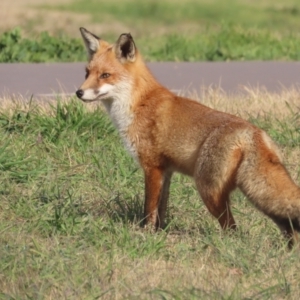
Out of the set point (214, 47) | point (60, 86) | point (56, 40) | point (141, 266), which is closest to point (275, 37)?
point (214, 47)

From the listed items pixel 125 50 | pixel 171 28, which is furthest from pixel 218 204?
pixel 171 28

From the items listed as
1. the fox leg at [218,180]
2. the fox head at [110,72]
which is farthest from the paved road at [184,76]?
the fox leg at [218,180]

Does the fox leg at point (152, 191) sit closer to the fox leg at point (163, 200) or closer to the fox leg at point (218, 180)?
the fox leg at point (163, 200)

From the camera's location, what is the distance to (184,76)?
13164 mm

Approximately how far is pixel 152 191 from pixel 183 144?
1.42 ft

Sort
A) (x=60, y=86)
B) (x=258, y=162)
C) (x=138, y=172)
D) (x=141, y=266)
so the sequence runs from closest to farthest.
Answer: (x=141, y=266) < (x=258, y=162) < (x=138, y=172) < (x=60, y=86)

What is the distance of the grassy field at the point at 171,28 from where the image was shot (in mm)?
14406

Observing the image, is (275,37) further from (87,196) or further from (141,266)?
(141,266)

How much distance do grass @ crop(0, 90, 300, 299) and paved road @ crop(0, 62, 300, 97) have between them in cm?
287

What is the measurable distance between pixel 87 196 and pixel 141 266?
69.3 inches

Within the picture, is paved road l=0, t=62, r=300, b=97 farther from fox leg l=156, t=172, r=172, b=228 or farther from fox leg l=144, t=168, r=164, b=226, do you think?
fox leg l=144, t=168, r=164, b=226

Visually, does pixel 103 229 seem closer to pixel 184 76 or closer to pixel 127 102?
pixel 127 102

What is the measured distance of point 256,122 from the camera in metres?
8.73

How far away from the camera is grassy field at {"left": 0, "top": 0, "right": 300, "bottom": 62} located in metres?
14.4
